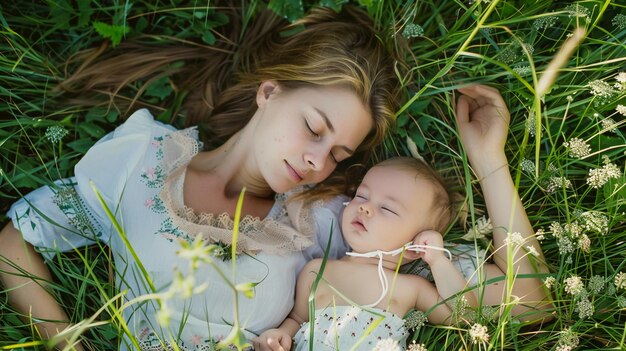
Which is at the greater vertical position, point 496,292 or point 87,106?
point 87,106

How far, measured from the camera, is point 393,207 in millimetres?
2686

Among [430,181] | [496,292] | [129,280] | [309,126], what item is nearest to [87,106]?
[129,280]

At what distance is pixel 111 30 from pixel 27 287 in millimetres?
1292

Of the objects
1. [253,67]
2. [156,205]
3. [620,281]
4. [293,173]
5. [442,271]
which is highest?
[253,67]

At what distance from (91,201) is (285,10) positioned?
1289 millimetres

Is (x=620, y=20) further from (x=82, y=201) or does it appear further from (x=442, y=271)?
(x=82, y=201)

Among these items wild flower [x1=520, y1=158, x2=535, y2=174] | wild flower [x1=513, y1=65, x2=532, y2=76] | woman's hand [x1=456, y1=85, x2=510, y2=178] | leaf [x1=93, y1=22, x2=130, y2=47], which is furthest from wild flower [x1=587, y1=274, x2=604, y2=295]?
leaf [x1=93, y1=22, x2=130, y2=47]

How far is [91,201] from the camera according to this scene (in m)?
2.73

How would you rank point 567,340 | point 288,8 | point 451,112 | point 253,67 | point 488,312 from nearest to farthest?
point 567,340 → point 488,312 → point 288,8 → point 451,112 → point 253,67

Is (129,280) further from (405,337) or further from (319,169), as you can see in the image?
(405,337)

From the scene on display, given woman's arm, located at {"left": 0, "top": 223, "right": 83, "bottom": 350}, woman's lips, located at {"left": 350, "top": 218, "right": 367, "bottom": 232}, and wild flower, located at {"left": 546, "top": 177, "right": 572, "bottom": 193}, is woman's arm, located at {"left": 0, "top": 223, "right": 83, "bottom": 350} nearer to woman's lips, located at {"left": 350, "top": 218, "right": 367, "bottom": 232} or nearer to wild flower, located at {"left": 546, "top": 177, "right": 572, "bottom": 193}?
woman's lips, located at {"left": 350, "top": 218, "right": 367, "bottom": 232}

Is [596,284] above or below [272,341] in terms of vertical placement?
above

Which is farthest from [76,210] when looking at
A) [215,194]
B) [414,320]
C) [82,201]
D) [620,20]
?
[620,20]

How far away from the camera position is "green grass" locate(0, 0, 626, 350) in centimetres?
267
